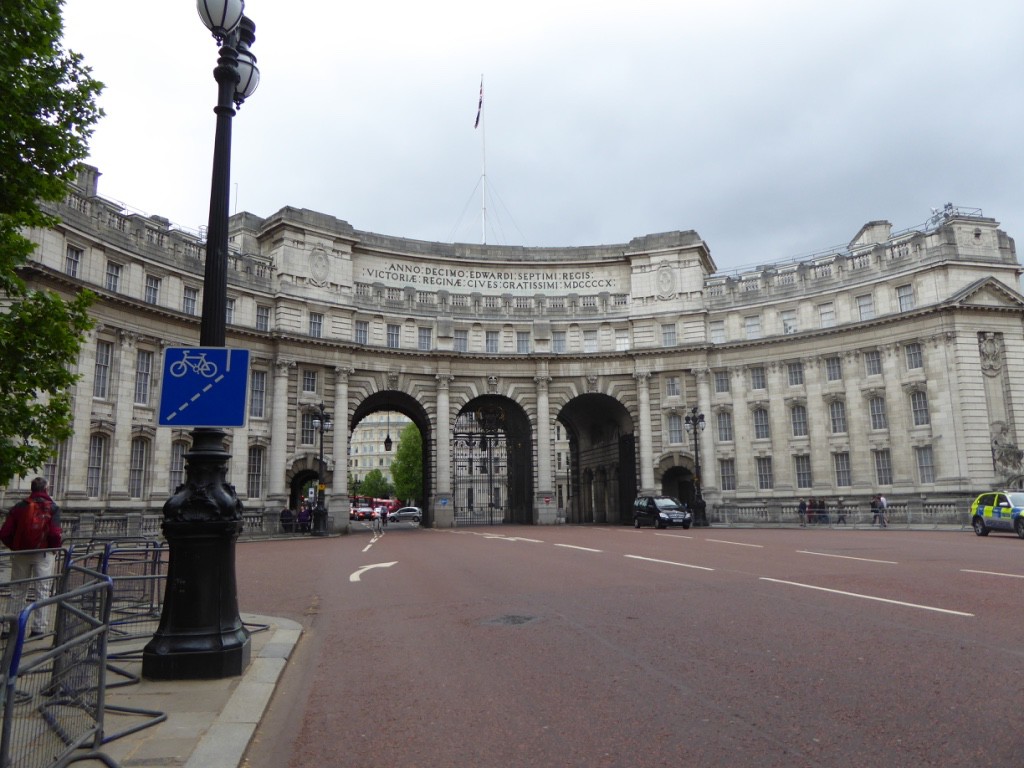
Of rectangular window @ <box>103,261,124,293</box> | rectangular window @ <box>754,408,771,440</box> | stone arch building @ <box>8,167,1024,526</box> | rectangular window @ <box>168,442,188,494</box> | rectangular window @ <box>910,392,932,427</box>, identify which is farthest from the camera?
rectangular window @ <box>754,408,771,440</box>

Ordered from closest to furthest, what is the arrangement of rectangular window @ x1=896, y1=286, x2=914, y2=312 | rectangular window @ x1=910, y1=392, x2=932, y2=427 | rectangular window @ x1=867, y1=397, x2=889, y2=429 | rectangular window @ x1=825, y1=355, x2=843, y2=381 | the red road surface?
the red road surface → rectangular window @ x1=910, y1=392, x2=932, y2=427 → rectangular window @ x1=896, y1=286, x2=914, y2=312 → rectangular window @ x1=867, y1=397, x2=889, y2=429 → rectangular window @ x1=825, y1=355, x2=843, y2=381

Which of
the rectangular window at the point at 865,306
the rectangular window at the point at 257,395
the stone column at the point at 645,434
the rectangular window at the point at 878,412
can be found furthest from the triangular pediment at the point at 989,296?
the rectangular window at the point at 257,395

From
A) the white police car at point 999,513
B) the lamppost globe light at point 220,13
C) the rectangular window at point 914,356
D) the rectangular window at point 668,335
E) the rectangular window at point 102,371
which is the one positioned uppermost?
the rectangular window at point 668,335

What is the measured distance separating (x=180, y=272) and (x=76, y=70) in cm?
2965

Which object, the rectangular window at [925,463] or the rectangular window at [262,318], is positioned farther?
the rectangular window at [262,318]

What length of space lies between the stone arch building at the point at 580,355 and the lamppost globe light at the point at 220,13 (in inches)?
1176

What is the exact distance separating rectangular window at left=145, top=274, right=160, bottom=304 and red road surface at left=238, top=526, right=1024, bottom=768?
2907 centimetres

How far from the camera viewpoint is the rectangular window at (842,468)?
44.5 metres

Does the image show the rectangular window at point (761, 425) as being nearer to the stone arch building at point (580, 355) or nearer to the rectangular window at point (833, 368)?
the stone arch building at point (580, 355)

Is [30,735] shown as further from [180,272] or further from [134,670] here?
[180,272]

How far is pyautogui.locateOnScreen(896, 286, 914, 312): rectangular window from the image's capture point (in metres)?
43.2

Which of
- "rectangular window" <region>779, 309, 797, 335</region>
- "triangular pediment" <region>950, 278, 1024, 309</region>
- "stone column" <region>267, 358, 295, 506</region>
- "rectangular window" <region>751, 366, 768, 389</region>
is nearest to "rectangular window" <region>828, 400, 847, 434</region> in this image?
"rectangular window" <region>751, 366, 768, 389</region>

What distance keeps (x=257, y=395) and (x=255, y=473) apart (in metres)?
4.50

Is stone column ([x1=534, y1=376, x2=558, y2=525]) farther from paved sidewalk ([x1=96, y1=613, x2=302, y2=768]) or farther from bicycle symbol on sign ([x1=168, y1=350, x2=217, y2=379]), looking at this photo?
bicycle symbol on sign ([x1=168, y1=350, x2=217, y2=379])
